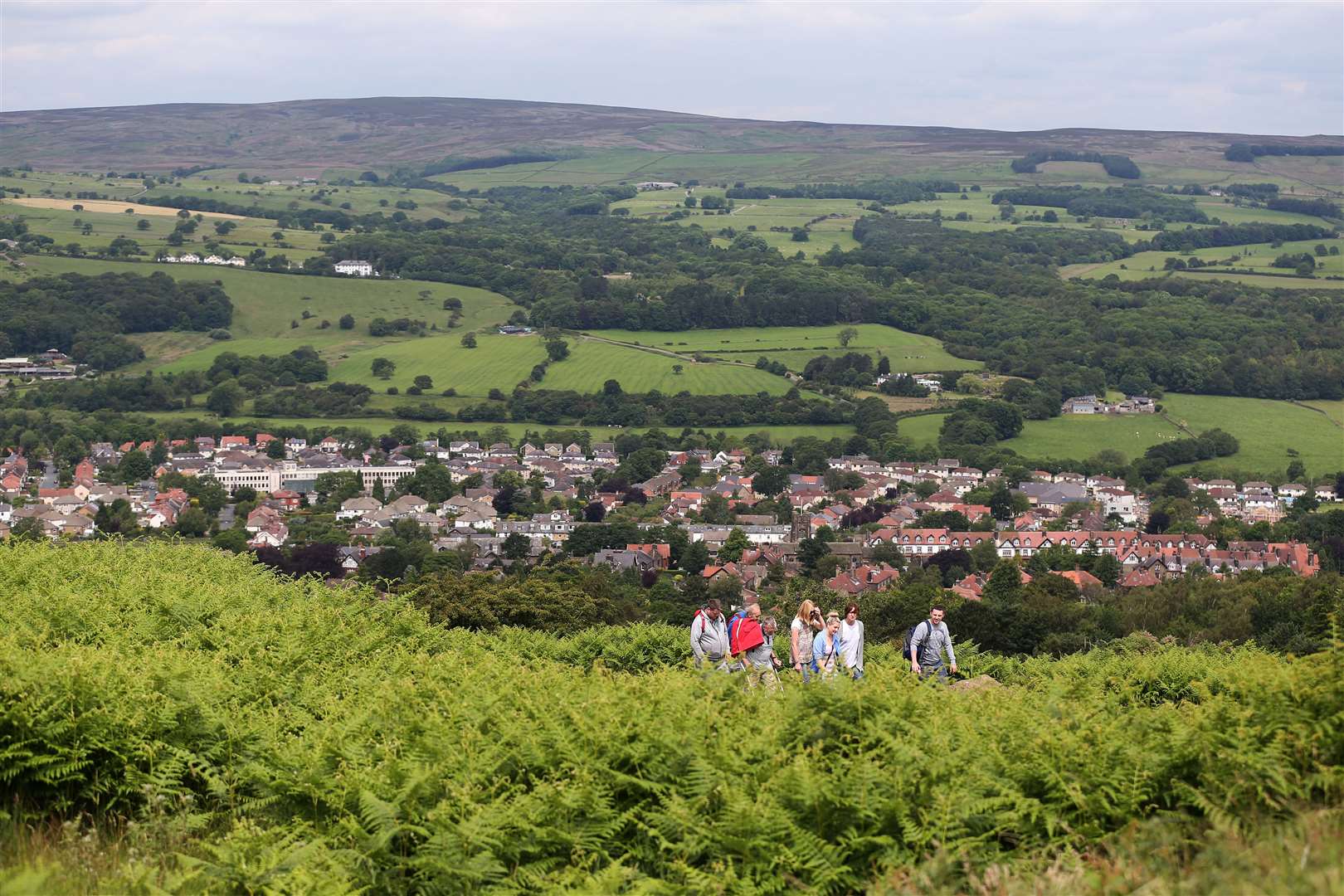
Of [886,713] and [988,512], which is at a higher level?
[886,713]

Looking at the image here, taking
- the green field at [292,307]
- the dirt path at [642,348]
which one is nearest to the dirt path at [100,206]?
the green field at [292,307]

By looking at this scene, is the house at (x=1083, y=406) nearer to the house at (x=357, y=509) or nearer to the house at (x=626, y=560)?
the house at (x=626, y=560)

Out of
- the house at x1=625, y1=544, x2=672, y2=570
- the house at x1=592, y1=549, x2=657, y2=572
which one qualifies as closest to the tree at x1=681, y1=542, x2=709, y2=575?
the house at x1=625, y1=544, x2=672, y2=570

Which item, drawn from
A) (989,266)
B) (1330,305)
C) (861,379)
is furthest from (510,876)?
(989,266)

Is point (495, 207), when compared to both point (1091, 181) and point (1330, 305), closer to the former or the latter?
point (1091, 181)

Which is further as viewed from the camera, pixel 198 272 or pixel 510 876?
pixel 198 272

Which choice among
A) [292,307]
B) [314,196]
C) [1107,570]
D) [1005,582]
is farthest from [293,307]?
[1005,582]

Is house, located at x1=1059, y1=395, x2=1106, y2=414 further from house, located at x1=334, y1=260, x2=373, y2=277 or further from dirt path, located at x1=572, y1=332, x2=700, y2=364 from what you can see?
house, located at x1=334, y1=260, x2=373, y2=277
